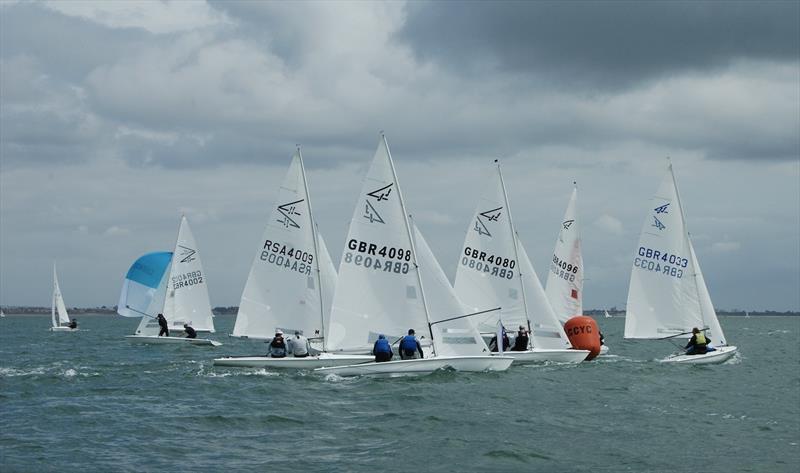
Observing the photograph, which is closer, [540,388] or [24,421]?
[24,421]

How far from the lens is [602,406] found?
909 inches

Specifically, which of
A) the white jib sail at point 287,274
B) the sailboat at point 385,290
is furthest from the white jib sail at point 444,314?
the white jib sail at point 287,274

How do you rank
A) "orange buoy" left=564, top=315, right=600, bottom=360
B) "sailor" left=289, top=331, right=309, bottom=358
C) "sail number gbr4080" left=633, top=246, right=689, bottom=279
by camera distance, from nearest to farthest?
"sailor" left=289, top=331, right=309, bottom=358, "orange buoy" left=564, top=315, right=600, bottom=360, "sail number gbr4080" left=633, top=246, right=689, bottom=279

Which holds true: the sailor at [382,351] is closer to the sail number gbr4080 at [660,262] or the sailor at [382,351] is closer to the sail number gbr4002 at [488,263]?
the sail number gbr4002 at [488,263]

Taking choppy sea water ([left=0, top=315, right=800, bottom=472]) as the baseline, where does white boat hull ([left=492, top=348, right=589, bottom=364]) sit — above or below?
above

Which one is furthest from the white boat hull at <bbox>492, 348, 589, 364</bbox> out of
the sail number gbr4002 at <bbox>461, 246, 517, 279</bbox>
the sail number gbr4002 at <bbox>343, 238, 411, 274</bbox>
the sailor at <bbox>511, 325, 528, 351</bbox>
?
the sail number gbr4002 at <bbox>343, 238, 411, 274</bbox>

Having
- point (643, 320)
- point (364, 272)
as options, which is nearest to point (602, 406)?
point (364, 272)

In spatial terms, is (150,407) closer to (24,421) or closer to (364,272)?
(24,421)

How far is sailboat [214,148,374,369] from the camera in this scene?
30.5 m

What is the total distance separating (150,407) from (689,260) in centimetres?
2199

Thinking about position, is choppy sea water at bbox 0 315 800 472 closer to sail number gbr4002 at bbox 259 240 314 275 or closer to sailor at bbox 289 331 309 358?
sailor at bbox 289 331 309 358

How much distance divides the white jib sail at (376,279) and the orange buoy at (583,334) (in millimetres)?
9453

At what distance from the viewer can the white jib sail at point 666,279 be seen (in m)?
36.0

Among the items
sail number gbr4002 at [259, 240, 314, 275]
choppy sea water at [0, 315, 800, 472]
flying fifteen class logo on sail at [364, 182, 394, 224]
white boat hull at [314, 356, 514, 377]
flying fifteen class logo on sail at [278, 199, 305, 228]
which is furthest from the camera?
sail number gbr4002 at [259, 240, 314, 275]
